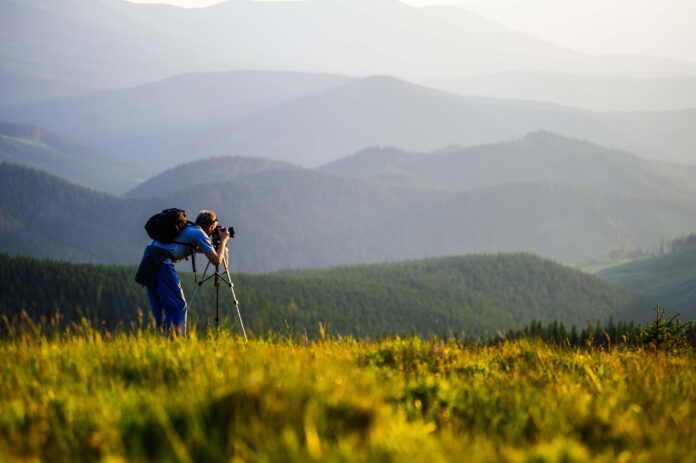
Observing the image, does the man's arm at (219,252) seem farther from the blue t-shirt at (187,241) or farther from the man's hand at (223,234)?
the blue t-shirt at (187,241)

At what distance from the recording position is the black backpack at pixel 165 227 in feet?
35.6

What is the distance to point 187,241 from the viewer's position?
11008mm

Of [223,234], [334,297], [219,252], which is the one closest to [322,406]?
[219,252]

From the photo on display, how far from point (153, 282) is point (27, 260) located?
12924 cm

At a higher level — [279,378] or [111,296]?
[279,378]

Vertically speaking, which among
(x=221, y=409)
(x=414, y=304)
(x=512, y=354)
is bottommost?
(x=414, y=304)

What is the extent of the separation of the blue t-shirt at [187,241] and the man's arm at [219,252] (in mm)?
157

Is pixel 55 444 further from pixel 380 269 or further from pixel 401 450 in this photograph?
pixel 380 269

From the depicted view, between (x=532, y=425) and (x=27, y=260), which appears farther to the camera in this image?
(x=27, y=260)

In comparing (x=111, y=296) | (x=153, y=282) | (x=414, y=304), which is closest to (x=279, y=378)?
(x=153, y=282)

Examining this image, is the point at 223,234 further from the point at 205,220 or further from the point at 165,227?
the point at 165,227

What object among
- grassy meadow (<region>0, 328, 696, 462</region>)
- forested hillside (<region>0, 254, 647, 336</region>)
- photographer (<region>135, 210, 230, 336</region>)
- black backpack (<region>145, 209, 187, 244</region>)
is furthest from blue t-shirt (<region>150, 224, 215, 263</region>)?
forested hillside (<region>0, 254, 647, 336</region>)

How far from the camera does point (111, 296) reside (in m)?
123

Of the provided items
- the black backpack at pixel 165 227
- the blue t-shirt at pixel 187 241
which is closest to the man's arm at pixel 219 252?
the blue t-shirt at pixel 187 241
